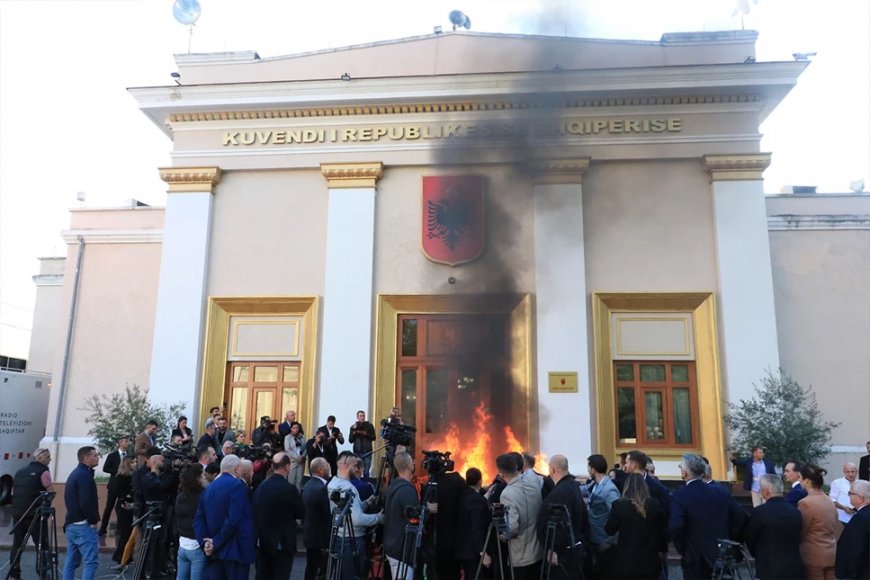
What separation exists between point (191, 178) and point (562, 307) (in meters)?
9.11

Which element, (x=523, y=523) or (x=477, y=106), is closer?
(x=523, y=523)

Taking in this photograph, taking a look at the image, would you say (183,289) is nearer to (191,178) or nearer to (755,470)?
(191,178)

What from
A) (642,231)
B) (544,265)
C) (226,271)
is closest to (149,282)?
(226,271)

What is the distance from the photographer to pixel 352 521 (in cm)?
730

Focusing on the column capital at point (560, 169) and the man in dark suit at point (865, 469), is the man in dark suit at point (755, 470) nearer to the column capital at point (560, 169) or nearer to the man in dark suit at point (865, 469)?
the man in dark suit at point (865, 469)

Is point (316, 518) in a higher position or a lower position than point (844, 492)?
lower

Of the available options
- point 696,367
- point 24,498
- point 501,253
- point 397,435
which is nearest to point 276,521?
point 24,498

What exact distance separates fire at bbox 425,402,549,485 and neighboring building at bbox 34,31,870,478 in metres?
0.06

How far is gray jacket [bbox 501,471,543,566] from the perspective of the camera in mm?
6656

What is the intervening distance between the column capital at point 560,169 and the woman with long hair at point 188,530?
10.9 meters

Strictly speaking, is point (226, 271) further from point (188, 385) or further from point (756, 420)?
point (756, 420)

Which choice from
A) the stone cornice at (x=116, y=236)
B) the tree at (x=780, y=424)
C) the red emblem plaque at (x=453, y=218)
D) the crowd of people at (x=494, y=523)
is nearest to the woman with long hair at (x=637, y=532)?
the crowd of people at (x=494, y=523)

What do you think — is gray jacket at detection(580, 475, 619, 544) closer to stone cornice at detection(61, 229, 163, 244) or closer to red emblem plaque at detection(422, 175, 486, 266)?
red emblem plaque at detection(422, 175, 486, 266)

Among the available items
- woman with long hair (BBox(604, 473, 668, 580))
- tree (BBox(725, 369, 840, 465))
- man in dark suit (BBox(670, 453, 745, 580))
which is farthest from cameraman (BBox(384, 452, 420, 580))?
tree (BBox(725, 369, 840, 465))
